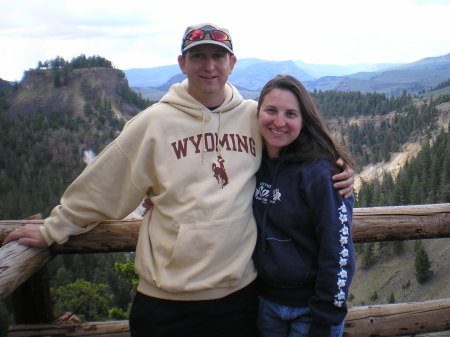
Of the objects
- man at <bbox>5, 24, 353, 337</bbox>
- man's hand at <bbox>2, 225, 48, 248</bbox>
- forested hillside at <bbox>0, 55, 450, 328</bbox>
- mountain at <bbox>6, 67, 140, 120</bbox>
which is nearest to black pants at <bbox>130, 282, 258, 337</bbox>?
man at <bbox>5, 24, 353, 337</bbox>

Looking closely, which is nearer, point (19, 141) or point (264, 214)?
point (264, 214)

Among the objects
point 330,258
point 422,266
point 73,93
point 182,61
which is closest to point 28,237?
point 182,61

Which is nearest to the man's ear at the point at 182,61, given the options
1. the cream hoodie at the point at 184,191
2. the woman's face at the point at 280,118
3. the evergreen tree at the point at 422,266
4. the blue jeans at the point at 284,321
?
the cream hoodie at the point at 184,191

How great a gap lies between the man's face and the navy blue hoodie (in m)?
0.56

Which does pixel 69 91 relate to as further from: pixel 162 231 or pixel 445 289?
pixel 162 231

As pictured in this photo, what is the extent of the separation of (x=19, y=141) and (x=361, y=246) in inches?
2580

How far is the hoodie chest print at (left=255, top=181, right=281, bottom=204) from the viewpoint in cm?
238

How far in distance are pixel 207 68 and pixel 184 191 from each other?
0.72 m

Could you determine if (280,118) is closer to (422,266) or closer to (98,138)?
(422,266)

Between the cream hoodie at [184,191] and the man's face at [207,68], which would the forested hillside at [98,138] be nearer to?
the cream hoodie at [184,191]

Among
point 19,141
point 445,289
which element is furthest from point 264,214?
point 19,141

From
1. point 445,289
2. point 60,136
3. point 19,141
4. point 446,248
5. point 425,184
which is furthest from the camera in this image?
point 60,136

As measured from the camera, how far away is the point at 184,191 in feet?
7.82

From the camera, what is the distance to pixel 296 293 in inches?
91.7
